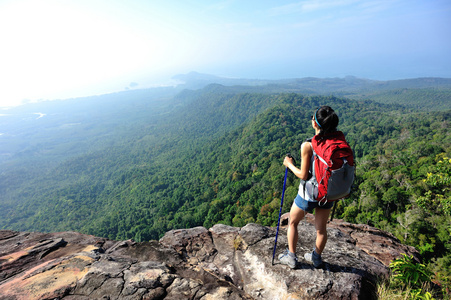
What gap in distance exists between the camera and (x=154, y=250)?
496 cm

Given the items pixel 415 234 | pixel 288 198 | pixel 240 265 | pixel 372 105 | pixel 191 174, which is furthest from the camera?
pixel 372 105

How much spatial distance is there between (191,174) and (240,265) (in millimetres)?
72034

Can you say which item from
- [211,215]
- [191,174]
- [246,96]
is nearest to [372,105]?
[246,96]

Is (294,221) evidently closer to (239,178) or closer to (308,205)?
(308,205)

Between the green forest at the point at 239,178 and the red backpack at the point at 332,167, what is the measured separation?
6.41ft

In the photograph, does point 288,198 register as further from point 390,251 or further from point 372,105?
point 372,105

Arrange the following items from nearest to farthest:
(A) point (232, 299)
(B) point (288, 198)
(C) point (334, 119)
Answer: (C) point (334, 119) < (A) point (232, 299) < (B) point (288, 198)

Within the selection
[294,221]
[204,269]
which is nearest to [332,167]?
[294,221]

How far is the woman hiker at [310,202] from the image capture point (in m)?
2.74

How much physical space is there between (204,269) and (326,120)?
3762 mm

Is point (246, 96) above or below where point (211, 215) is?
above

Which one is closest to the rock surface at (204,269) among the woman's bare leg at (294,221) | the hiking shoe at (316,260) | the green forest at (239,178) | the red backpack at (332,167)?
the hiking shoe at (316,260)

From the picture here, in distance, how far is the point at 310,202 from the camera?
9.89ft

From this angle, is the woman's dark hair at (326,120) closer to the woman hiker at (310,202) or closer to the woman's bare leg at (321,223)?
the woman hiker at (310,202)
